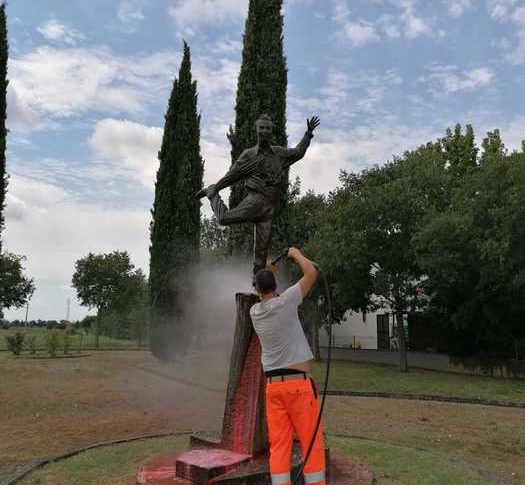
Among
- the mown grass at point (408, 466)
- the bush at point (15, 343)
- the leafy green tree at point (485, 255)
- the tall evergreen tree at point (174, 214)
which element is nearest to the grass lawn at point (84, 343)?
the bush at point (15, 343)

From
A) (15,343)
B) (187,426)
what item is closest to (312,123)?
(187,426)

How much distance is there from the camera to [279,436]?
3.72 m

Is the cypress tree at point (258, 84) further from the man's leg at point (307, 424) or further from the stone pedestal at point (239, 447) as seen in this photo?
the man's leg at point (307, 424)

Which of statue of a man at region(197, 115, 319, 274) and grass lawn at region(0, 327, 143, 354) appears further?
grass lawn at region(0, 327, 143, 354)

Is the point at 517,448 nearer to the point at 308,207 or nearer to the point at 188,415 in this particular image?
the point at 188,415

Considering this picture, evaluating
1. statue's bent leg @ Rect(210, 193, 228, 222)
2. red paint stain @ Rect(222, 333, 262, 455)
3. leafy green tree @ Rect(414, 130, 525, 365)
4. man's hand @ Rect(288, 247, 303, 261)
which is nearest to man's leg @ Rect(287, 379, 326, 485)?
man's hand @ Rect(288, 247, 303, 261)

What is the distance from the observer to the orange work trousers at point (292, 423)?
12.0 ft

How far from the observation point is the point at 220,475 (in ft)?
16.4

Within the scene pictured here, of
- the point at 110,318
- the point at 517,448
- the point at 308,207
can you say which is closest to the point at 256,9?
the point at 308,207

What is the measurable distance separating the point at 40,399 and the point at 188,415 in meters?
3.91

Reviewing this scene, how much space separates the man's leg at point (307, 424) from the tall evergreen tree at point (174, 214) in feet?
53.0

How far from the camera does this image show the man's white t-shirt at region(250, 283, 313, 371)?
3760mm

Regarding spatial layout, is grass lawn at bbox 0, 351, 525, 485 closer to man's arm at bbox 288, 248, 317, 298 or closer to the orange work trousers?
the orange work trousers

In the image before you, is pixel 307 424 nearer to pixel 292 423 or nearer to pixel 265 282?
pixel 292 423
